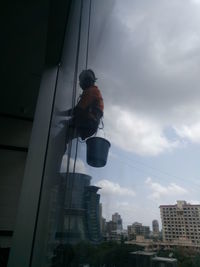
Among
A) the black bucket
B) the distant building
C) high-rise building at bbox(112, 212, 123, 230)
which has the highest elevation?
the black bucket

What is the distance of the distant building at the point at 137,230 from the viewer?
306 millimetres

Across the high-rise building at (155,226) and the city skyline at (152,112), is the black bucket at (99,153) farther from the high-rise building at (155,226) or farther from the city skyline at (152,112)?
the high-rise building at (155,226)

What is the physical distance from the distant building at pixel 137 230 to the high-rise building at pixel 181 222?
3 cm

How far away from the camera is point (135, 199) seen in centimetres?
35

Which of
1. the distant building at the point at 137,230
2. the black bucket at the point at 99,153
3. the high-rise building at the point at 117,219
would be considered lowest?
the distant building at the point at 137,230

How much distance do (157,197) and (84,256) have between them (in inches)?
12.5

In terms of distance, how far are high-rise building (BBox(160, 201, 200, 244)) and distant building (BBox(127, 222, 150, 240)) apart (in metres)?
0.03

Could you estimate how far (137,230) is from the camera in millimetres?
325

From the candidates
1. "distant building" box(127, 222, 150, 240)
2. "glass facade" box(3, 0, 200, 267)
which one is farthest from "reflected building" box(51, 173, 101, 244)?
"distant building" box(127, 222, 150, 240)

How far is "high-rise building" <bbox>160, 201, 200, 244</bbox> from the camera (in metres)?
0.22

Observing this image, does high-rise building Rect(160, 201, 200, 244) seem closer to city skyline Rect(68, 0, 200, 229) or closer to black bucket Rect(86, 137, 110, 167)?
city skyline Rect(68, 0, 200, 229)

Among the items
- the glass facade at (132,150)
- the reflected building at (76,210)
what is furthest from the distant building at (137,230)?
the reflected building at (76,210)

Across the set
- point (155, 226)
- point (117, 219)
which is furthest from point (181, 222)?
point (117, 219)

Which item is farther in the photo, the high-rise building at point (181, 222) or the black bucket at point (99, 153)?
the black bucket at point (99, 153)
